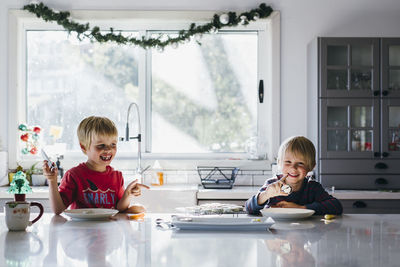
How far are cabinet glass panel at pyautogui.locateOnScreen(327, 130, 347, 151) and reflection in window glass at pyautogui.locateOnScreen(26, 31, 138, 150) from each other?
1.66 m

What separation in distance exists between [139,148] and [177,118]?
483 mm

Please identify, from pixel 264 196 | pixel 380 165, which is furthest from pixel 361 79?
pixel 264 196

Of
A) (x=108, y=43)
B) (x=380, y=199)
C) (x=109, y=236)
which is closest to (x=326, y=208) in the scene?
(x=109, y=236)

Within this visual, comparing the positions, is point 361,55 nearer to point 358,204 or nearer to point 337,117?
point 337,117

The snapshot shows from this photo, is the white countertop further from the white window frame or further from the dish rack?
the white window frame

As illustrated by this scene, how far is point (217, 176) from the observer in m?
4.47

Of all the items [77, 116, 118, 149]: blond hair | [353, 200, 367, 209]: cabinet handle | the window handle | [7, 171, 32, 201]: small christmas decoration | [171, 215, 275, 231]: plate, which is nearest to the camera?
[171, 215, 275, 231]: plate

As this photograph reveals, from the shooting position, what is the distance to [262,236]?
1.85 meters

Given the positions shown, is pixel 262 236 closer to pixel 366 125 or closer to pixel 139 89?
pixel 366 125

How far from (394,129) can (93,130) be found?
2414 millimetres

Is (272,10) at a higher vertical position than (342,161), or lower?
higher

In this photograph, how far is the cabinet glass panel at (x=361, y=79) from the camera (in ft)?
13.8

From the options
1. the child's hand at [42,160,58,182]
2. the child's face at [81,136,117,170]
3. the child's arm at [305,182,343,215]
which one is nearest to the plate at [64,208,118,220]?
the child's hand at [42,160,58,182]

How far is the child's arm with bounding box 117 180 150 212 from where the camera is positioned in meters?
2.54
